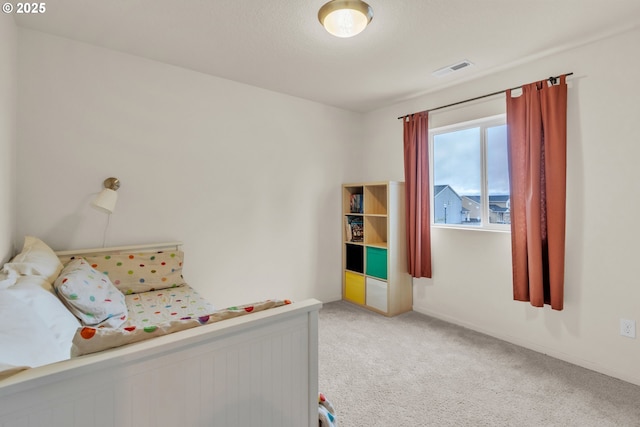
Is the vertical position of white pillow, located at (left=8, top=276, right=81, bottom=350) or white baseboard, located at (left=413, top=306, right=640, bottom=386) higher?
white pillow, located at (left=8, top=276, right=81, bottom=350)

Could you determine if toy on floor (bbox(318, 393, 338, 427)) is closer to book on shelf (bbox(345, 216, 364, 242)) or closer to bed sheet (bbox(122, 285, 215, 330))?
bed sheet (bbox(122, 285, 215, 330))

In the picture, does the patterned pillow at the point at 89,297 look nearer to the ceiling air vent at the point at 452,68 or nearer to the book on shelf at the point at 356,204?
the book on shelf at the point at 356,204

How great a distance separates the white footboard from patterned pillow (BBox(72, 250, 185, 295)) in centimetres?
171

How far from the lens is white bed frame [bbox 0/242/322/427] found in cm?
78

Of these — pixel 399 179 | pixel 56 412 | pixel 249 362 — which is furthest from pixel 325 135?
pixel 56 412

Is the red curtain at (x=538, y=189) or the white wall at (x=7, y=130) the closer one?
the white wall at (x=7, y=130)

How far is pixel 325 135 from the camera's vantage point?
12.6 feet

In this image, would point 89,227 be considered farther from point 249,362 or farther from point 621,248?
point 621,248

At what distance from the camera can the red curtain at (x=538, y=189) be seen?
7.76ft

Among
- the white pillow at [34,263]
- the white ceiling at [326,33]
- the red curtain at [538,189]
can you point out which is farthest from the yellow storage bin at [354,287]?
the white pillow at [34,263]

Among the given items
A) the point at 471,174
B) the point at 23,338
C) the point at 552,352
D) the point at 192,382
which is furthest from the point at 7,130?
the point at 552,352

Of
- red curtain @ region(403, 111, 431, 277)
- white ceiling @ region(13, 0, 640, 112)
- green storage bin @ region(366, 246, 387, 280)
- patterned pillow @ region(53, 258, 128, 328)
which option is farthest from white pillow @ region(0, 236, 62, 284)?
red curtain @ region(403, 111, 431, 277)

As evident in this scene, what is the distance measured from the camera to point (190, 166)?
2865 millimetres

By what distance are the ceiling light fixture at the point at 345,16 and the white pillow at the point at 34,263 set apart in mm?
2114
